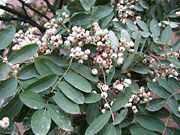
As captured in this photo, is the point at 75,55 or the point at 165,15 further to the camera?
the point at 165,15

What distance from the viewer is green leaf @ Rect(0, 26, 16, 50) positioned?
785mm

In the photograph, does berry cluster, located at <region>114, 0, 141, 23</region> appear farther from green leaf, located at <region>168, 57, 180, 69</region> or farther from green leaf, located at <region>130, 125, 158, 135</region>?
green leaf, located at <region>130, 125, 158, 135</region>

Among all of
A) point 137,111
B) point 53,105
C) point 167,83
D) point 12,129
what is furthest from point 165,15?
point 12,129

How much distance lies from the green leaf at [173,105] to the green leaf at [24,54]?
44 cm

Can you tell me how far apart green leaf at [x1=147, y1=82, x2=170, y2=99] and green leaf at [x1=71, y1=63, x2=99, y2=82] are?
0.19 metres

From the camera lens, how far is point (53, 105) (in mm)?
723

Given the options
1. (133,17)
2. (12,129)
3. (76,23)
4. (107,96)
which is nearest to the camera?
(12,129)

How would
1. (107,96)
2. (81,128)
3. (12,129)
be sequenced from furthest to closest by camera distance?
(81,128), (107,96), (12,129)

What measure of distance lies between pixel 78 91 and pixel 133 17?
1.84ft

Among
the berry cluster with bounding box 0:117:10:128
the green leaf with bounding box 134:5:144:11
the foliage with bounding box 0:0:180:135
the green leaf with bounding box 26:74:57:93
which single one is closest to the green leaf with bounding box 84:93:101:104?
the foliage with bounding box 0:0:180:135

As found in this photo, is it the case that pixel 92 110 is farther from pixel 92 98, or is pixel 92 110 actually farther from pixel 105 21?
pixel 105 21

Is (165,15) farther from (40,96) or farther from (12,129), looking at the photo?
(12,129)

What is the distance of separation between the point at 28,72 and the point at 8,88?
8cm

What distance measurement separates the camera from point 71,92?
744 millimetres
